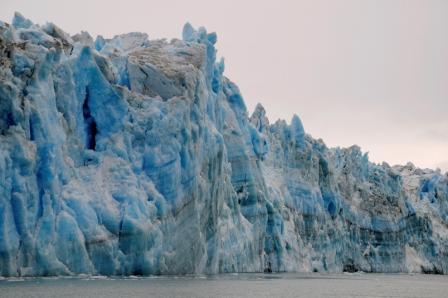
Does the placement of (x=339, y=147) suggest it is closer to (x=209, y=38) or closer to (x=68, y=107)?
(x=209, y=38)

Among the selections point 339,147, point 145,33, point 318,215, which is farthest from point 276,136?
point 145,33

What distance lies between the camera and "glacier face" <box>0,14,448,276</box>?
94.6 feet

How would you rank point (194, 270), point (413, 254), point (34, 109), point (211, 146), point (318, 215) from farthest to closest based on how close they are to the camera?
point (413, 254) → point (318, 215) → point (211, 146) → point (194, 270) → point (34, 109)

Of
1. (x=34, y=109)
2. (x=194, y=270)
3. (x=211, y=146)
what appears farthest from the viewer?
(x=211, y=146)

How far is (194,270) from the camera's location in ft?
128

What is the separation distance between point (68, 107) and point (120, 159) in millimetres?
3975

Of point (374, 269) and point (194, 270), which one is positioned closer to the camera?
point (194, 270)

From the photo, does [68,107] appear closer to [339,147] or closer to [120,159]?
[120,159]

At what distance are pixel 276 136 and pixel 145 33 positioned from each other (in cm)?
2133

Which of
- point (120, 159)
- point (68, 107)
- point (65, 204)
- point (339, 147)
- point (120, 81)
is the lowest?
point (65, 204)

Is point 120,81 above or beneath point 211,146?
above

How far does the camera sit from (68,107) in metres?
33.7

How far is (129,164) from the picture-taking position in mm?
35750

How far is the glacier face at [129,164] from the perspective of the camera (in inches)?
1135
